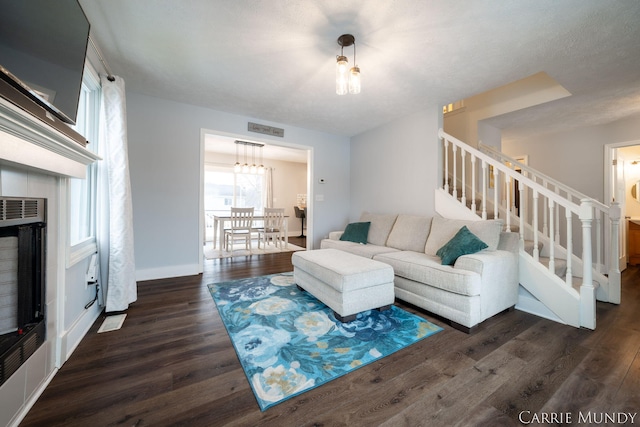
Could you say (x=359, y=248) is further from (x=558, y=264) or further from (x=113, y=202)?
(x=113, y=202)

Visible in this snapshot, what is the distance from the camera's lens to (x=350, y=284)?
196 cm

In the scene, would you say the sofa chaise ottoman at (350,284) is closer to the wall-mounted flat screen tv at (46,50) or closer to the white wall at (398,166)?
the white wall at (398,166)

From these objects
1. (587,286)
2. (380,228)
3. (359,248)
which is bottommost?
(587,286)

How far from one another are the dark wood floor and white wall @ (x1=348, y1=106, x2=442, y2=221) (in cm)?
203

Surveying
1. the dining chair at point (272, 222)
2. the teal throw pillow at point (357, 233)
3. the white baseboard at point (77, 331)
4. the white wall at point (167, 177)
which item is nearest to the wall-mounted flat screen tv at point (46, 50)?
the white baseboard at point (77, 331)

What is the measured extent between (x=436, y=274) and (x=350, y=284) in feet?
2.55

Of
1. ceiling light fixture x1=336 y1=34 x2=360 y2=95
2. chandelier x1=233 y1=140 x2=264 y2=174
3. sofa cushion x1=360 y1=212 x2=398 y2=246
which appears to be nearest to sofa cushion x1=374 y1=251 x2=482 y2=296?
sofa cushion x1=360 y1=212 x2=398 y2=246

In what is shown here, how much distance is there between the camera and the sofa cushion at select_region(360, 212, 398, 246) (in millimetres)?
3562

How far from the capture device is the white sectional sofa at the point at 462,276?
6.30 feet

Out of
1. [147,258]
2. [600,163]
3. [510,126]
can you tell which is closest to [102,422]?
[147,258]

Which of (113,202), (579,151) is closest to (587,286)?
(579,151)

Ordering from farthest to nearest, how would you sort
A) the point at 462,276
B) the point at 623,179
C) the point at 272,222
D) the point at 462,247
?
the point at 272,222, the point at 623,179, the point at 462,247, the point at 462,276

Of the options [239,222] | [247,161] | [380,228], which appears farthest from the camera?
[247,161]

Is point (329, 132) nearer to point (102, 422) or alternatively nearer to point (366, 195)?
point (366, 195)
